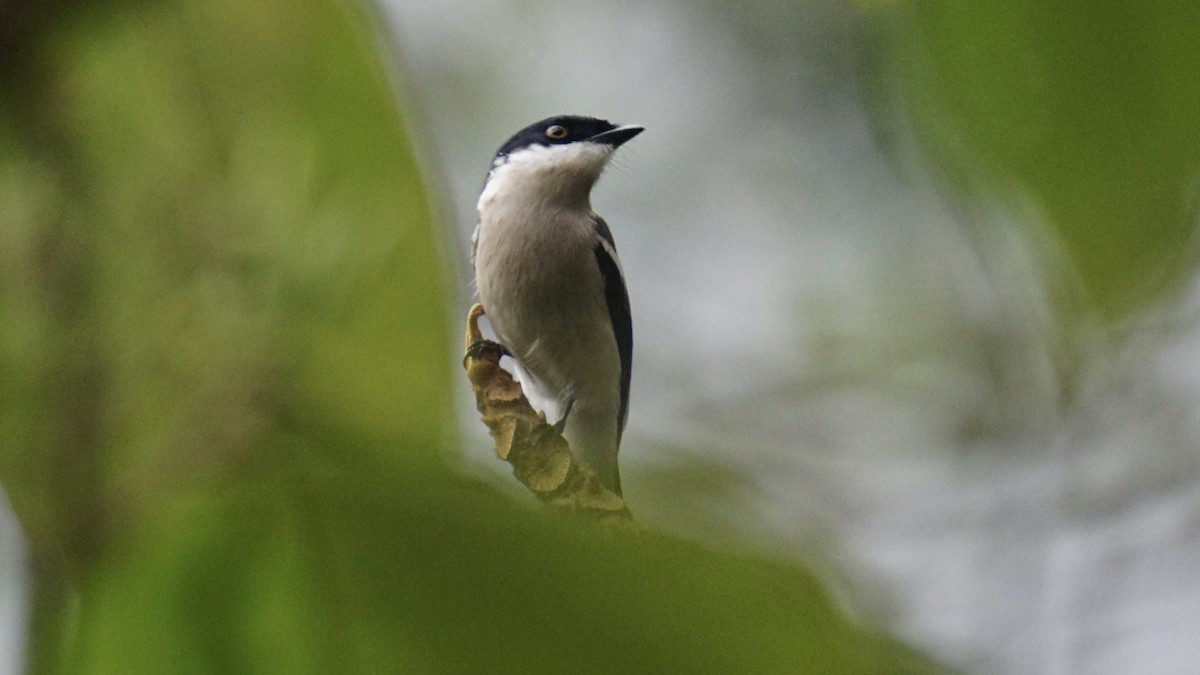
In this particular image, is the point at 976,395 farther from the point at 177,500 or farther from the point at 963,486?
the point at 177,500

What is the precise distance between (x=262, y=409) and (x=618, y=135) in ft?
10.5

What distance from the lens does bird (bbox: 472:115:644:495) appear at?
3285mm

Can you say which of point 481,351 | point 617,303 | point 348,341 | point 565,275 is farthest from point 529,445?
point 617,303

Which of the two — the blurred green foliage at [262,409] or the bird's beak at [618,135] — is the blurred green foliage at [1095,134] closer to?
the blurred green foliage at [262,409]

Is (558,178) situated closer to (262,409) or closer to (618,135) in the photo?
(618,135)

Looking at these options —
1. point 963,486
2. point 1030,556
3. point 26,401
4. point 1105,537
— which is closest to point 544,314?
point 963,486

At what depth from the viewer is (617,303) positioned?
3.65m

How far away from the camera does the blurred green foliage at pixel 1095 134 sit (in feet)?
1.16

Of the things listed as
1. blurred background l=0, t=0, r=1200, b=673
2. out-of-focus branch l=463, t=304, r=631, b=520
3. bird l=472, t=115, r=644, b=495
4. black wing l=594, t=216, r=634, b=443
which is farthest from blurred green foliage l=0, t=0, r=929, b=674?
black wing l=594, t=216, r=634, b=443

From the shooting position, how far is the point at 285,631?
1.15 ft

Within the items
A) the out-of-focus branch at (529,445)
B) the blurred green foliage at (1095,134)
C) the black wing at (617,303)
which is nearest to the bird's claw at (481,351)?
the out-of-focus branch at (529,445)

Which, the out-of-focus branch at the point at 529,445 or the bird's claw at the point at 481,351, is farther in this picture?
the bird's claw at the point at 481,351

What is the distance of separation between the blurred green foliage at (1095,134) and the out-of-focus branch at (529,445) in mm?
703

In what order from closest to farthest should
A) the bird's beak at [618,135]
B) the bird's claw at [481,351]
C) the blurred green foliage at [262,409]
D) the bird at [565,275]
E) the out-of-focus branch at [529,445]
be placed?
the blurred green foliage at [262,409], the out-of-focus branch at [529,445], the bird's claw at [481,351], the bird at [565,275], the bird's beak at [618,135]
